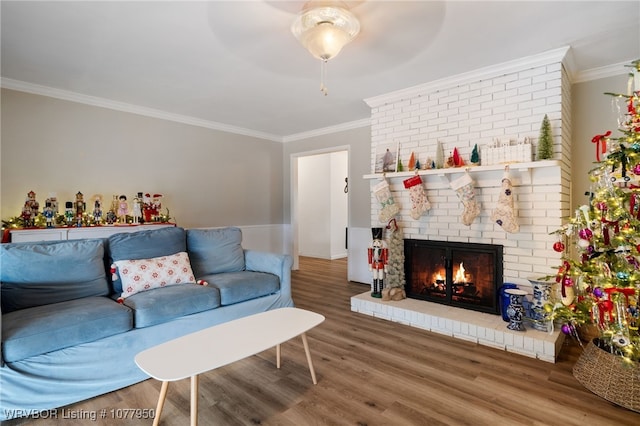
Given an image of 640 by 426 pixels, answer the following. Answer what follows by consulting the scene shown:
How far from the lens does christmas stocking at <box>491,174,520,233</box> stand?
9.13ft

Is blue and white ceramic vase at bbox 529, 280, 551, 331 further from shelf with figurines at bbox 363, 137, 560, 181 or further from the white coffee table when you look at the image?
the white coffee table

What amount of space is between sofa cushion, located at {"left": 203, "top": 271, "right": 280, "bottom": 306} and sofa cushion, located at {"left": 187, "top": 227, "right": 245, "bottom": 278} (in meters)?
0.11

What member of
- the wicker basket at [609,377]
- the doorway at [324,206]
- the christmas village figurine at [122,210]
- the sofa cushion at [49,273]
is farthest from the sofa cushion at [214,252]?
the doorway at [324,206]

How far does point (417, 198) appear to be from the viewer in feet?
11.2

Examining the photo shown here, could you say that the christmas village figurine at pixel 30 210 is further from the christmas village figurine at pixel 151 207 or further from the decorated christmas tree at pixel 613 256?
the decorated christmas tree at pixel 613 256

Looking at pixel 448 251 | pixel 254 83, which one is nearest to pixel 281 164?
pixel 254 83

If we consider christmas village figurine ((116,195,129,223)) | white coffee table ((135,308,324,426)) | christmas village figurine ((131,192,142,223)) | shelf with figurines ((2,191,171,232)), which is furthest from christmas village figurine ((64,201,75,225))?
white coffee table ((135,308,324,426))

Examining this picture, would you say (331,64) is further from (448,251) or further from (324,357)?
(324,357)

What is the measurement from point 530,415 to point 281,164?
5.13m

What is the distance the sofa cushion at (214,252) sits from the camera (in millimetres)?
3240

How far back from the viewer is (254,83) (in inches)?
132

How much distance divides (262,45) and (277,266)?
81.1 inches

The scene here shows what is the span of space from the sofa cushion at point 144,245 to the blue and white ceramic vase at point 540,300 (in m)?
3.20

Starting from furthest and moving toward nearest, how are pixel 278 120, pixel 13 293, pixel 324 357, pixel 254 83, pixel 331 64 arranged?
pixel 278 120
pixel 254 83
pixel 331 64
pixel 324 357
pixel 13 293
